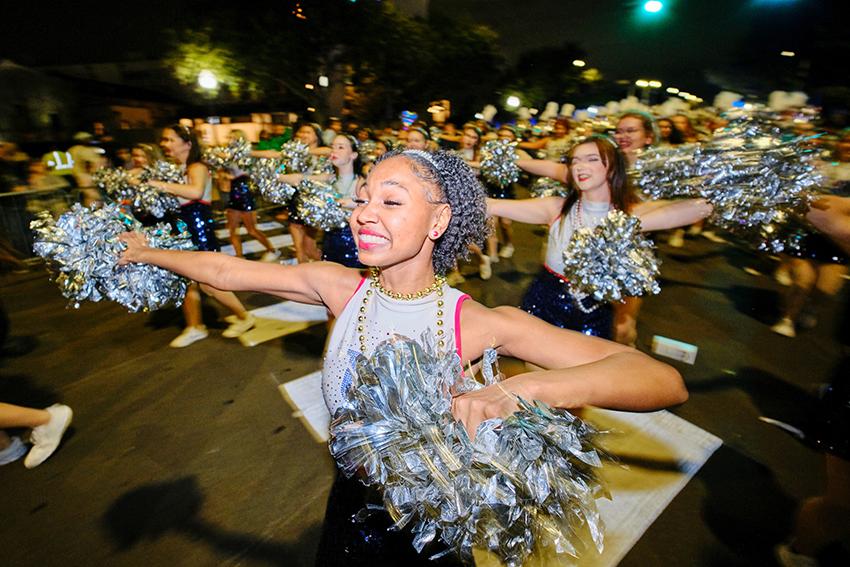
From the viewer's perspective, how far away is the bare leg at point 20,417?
9.93 feet

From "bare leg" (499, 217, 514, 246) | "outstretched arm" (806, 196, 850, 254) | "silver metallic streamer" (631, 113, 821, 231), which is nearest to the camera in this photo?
"outstretched arm" (806, 196, 850, 254)

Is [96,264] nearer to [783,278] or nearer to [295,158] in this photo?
[295,158]

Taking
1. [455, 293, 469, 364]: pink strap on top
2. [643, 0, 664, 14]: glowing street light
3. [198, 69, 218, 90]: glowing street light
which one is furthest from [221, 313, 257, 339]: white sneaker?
[198, 69, 218, 90]: glowing street light

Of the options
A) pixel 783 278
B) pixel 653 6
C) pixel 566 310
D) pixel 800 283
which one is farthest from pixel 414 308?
pixel 653 6

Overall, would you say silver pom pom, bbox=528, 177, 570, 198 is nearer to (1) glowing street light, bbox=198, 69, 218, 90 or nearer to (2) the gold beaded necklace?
(2) the gold beaded necklace

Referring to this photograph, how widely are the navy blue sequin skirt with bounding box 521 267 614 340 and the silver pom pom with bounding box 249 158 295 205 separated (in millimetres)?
3428

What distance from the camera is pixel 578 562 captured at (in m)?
2.50

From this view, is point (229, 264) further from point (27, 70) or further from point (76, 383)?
point (27, 70)

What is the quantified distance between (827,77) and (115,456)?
31.0m

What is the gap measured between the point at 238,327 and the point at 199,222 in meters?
1.27

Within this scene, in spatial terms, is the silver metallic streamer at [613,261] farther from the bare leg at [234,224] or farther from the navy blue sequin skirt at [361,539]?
the bare leg at [234,224]

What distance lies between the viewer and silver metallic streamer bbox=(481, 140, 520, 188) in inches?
266

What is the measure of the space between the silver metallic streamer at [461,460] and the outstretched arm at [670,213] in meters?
2.62

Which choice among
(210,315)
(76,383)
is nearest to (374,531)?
(76,383)
